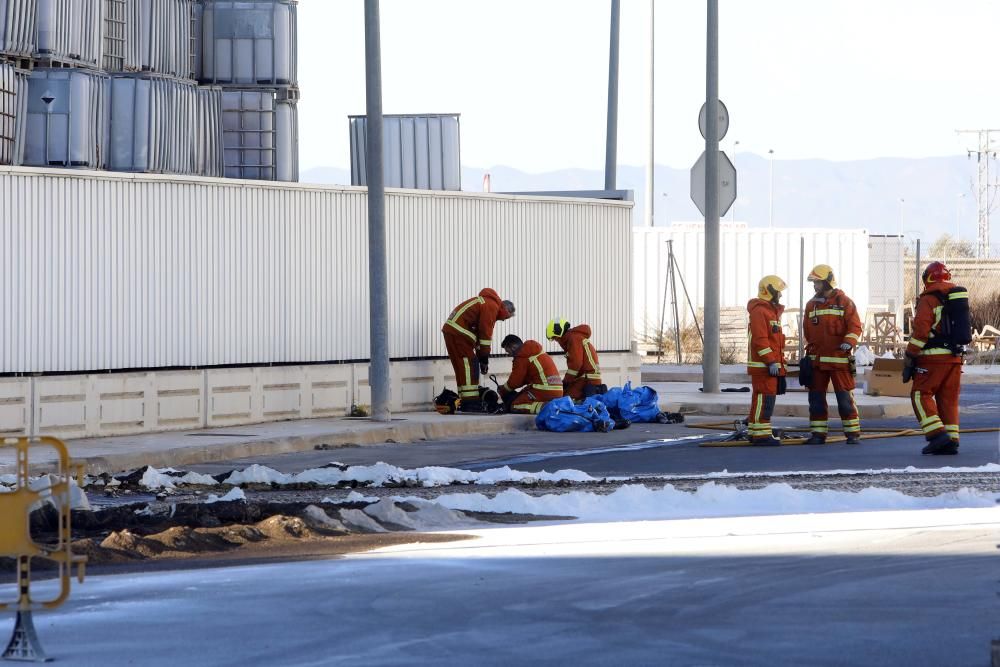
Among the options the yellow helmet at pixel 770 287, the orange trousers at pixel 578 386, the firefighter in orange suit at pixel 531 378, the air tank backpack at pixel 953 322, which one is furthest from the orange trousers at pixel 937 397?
the orange trousers at pixel 578 386

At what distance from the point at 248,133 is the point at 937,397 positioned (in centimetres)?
1007

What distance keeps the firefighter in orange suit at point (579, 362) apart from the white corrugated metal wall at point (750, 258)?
2569 cm

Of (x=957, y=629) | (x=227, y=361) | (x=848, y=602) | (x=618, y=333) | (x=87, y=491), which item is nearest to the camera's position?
(x=957, y=629)

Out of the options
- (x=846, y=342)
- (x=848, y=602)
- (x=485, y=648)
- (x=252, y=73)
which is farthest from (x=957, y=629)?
(x=252, y=73)

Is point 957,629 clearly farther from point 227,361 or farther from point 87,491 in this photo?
point 227,361

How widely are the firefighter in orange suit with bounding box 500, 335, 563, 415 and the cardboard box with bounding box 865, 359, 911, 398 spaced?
6452 mm

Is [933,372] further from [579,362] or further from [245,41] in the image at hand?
[245,41]

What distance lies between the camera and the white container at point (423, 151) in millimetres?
24391

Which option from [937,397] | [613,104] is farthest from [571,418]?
[613,104]

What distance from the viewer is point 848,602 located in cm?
810

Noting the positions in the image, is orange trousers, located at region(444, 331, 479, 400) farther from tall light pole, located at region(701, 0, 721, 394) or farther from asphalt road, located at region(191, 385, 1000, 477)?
tall light pole, located at region(701, 0, 721, 394)

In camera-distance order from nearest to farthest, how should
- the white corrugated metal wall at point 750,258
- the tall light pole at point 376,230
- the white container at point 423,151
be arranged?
the tall light pole at point 376,230 → the white container at point 423,151 → the white corrugated metal wall at point 750,258

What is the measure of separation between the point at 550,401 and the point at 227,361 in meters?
4.07

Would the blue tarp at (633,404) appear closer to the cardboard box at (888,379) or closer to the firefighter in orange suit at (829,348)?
the firefighter in orange suit at (829,348)
